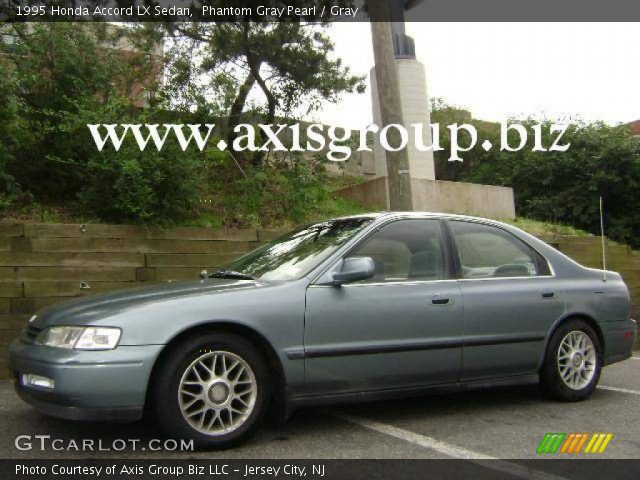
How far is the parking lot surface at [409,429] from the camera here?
387cm

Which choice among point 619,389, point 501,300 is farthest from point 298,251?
point 619,389

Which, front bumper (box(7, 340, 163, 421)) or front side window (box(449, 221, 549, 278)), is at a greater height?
front side window (box(449, 221, 549, 278))

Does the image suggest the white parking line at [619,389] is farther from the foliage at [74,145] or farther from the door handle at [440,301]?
the foliage at [74,145]

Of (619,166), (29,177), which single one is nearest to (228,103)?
(29,177)

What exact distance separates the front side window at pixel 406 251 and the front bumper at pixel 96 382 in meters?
1.62

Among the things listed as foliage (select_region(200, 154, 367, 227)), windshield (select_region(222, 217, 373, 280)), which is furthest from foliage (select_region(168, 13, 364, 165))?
windshield (select_region(222, 217, 373, 280))

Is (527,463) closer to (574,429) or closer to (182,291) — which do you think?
(574,429)

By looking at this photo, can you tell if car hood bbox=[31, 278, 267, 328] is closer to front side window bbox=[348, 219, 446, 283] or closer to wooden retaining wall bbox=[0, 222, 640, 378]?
front side window bbox=[348, 219, 446, 283]

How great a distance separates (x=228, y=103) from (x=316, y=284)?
20.8ft

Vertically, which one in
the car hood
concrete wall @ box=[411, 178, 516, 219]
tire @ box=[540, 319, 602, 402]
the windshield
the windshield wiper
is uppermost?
concrete wall @ box=[411, 178, 516, 219]

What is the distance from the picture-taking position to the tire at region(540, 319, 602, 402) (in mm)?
5145

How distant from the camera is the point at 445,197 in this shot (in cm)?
1264

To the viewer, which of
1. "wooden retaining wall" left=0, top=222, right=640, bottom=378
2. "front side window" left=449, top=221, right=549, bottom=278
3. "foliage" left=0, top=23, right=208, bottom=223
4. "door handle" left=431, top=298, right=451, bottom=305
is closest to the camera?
"door handle" left=431, top=298, right=451, bottom=305

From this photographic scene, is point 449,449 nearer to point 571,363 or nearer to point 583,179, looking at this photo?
point 571,363
